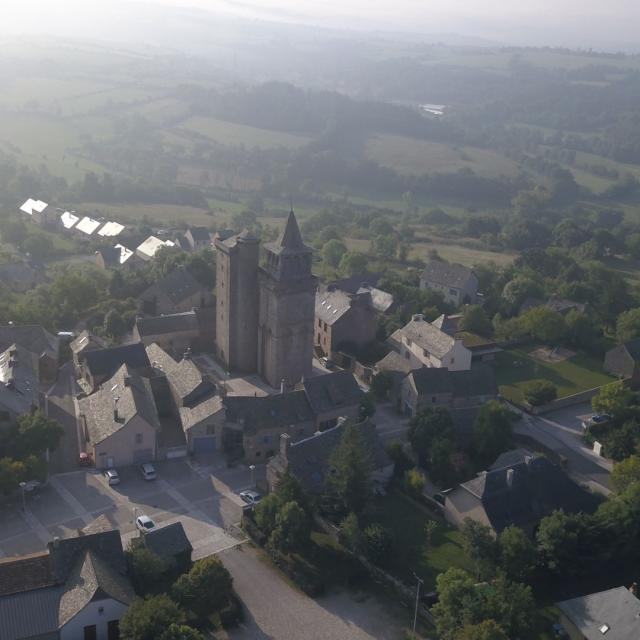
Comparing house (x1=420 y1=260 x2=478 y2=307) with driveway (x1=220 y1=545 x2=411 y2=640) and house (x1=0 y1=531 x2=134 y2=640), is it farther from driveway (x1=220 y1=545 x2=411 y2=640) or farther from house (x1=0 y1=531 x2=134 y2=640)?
house (x1=0 y1=531 x2=134 y2=640)

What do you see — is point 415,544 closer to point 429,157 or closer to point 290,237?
point 290,237

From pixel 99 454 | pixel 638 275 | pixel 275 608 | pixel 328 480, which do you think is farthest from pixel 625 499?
pixel 638 275

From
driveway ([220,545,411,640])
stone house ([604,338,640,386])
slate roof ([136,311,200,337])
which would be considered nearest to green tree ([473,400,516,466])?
driveway ([220,545,411,640])

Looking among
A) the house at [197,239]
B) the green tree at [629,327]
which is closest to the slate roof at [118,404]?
the green tree at [629,327]

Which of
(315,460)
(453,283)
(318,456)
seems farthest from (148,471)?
(453,283)

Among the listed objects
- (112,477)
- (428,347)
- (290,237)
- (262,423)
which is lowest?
(112,477)
